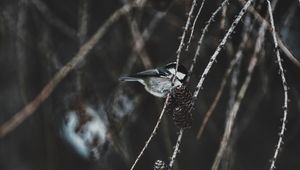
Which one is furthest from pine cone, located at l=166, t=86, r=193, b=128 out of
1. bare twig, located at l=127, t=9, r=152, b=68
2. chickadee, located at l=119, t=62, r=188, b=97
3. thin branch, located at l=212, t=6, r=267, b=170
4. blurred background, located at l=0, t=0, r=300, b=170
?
blurred background, located at l=0, t=0, r=300, b=170

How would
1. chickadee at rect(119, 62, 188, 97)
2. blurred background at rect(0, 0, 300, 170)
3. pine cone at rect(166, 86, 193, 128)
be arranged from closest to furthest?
pine cone at rect(166, 86, 193, 128)
chickadee at rect(119, 62, 188, 97)
blurred background at rect(0, 0, 300, 170)

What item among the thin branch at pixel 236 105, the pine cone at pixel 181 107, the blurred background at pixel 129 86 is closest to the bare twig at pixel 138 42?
the blurred background at pixel 129 86

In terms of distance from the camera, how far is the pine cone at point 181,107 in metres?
1.33

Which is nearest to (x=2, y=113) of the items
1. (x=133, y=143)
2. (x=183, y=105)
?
(x=133, y=143)

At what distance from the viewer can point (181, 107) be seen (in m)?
1.38

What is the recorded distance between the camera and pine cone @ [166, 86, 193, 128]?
133 cm

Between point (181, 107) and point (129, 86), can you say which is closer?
point (181, 107)

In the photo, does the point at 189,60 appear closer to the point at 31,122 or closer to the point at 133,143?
the point at 133,143

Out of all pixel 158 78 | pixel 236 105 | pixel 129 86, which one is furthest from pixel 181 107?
pixel 129 86

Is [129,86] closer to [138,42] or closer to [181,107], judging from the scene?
[138,42]

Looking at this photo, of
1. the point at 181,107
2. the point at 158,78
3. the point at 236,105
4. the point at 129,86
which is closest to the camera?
the point at 181,107

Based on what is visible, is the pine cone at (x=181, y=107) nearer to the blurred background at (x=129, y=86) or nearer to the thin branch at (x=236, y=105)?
the thin branch at (x=236, y=105)

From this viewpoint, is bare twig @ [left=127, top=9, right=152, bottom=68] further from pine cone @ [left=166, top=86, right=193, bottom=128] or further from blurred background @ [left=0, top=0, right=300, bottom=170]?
pine cone @ [left=166, top=86, right=193, bottom=128]

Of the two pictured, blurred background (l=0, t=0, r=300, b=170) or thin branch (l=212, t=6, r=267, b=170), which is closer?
thin branch (l=212, t=6, r=267, b=170)
